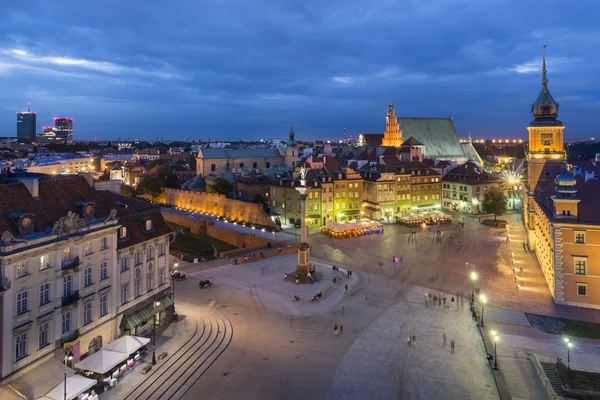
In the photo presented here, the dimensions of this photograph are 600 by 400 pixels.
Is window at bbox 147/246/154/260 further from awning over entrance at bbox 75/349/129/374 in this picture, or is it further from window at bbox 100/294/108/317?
awning over entrance at bbox 75/349/129/374

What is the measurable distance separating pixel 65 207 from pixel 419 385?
21626 millimetres

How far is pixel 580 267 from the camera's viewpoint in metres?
33.2

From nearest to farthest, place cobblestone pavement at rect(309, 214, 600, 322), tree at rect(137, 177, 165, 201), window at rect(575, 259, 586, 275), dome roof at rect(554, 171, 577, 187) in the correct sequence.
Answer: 1. window at rect(575, 259, 586, 275)
2. dome roof at rect(554, 171, 577, 187)
3. cobblestone pavement at rect(309, 214, 600, 322)
4. tree at rect(137, 177, 165, 201)

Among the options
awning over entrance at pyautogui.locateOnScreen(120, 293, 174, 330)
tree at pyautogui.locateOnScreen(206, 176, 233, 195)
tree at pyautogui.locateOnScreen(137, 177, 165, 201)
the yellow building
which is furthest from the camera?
tree at pyautogui.locateOnScreen(137, 177, 165, 201)

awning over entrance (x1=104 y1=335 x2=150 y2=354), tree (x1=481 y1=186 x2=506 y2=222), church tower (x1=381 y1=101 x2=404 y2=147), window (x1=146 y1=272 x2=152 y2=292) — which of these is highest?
church tower (x1=381 y1=101 x2=404 y2=147)

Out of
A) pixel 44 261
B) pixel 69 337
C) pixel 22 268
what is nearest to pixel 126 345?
pixel 69 337

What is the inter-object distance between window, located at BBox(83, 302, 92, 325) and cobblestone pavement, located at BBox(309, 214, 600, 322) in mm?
25729

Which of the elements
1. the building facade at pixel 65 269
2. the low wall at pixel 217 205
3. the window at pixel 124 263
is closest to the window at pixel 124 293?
the building facade at pixel 65 269

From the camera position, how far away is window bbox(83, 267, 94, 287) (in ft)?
78.0

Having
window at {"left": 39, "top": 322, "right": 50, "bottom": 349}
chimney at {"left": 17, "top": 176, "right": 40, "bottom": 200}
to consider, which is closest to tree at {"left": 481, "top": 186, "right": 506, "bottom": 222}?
chimney at {"left": 17, "top": 176, "right": 40, "bottom": 200}

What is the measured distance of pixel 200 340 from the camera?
26.5 meters

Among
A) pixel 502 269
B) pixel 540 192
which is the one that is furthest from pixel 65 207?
pixel 540 192

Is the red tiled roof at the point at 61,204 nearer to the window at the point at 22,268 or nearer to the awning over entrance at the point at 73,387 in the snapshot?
the window at the point at 22,268

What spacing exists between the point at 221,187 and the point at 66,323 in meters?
54.6
